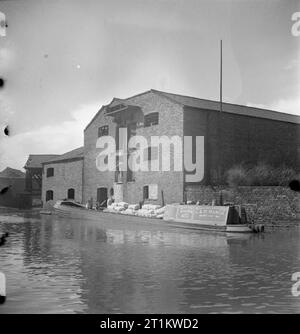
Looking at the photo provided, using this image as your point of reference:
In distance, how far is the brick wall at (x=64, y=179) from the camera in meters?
25.2

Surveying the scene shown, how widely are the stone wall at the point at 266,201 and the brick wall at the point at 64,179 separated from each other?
10.9m

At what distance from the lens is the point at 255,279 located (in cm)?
640

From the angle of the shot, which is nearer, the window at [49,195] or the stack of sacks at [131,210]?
the stack of sacks at [131,210]

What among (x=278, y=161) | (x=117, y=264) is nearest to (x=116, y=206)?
(x=278, y=161)

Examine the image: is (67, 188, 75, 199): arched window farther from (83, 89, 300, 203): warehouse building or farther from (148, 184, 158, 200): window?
(148, 184, 158, 200): window

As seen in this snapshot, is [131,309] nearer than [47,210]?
Yes

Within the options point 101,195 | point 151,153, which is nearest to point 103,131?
point 101,195

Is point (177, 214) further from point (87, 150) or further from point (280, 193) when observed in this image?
point (87, 150)

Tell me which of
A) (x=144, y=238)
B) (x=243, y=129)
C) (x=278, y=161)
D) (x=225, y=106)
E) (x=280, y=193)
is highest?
(x=225, y=106)

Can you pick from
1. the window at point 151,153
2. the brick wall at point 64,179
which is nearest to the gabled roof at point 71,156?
the brick wall at point 64,179

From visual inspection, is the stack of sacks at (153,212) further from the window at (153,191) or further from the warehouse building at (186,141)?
the window at (153,191)

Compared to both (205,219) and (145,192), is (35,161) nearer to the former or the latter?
(145,192)

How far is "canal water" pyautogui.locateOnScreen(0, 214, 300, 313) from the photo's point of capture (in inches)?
187

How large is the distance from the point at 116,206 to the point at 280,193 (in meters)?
7.87
